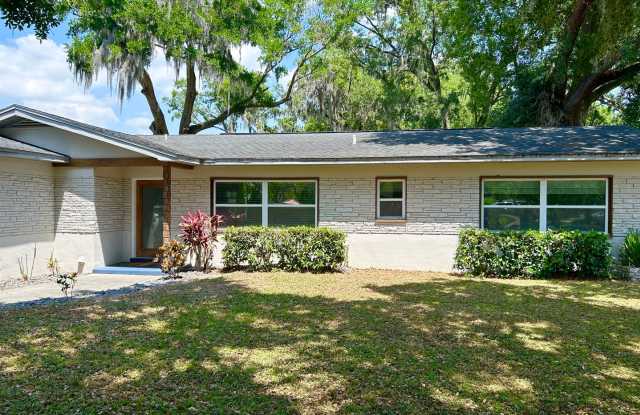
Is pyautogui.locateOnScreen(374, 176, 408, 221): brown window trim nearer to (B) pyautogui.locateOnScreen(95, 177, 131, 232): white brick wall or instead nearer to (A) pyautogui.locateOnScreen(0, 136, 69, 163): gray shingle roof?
(B) pyautogui.locateOnScreen(95, 177, 131, 232): white brick wall

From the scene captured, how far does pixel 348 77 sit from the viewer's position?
2475 cm

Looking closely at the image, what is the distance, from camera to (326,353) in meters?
5.09

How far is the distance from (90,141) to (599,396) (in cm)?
1147

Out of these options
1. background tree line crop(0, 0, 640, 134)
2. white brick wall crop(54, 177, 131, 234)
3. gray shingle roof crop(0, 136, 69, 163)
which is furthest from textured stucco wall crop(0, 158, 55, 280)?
background tree line crop(0, 0, 640, 134)

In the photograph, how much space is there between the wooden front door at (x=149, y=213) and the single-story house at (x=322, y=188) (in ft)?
0.10

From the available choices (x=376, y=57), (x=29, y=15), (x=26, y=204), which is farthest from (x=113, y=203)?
(x=376, y=57)

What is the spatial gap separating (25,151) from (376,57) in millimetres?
19398

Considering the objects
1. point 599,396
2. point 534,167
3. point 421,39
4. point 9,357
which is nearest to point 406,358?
point 599,396

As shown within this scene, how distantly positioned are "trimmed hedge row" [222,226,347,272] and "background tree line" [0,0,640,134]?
37.1ft

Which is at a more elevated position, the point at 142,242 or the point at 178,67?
the point at 178,67

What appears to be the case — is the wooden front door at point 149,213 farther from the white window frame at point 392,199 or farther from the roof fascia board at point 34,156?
the white window frame at point 392,199

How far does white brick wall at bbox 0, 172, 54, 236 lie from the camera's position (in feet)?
32.5

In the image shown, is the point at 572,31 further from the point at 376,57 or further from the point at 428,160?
the point at 376,57

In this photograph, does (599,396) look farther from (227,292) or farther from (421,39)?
(421,39)
